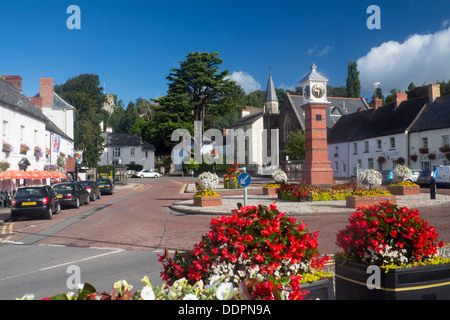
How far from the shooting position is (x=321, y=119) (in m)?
23.8

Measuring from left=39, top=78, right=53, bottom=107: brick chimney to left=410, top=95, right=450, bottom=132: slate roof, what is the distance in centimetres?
4139

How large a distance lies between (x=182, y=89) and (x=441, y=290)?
61.6m

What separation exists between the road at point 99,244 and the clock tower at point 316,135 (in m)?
7.29

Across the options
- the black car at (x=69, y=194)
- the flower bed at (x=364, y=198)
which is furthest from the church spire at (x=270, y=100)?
the flower bed at (x=364, y=198)

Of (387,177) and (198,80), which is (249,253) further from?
(198,80)

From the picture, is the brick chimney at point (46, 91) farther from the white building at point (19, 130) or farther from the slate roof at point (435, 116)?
the slate roof at point (435, 116)

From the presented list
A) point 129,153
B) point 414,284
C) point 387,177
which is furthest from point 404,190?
point 129,153

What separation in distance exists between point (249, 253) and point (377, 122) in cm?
4992

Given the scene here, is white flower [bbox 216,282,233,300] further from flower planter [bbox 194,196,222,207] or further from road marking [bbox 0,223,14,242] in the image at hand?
flower planter [bbox 194,196,222,207]

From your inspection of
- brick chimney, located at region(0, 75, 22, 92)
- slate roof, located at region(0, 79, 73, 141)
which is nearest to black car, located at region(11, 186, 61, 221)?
slate roof, located at region(0, 79, 73, 141)

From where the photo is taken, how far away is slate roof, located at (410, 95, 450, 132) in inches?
1502

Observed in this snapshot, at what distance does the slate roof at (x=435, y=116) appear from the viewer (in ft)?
125
